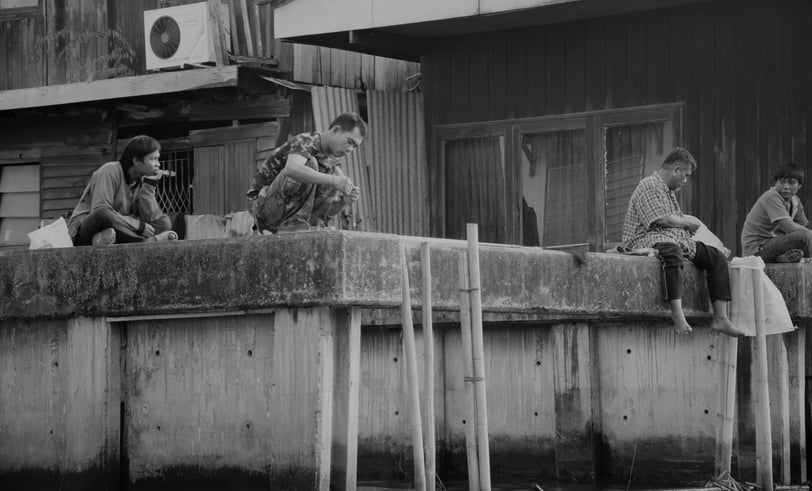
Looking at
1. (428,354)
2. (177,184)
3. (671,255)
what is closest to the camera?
(428,354)

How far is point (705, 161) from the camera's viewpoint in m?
14.3

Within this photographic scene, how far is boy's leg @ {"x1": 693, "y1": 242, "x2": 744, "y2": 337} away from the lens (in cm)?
1061

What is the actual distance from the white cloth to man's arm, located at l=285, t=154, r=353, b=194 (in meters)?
3.40

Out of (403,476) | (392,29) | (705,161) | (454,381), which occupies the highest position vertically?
(392,29)

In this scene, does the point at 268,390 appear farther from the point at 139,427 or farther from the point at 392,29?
the point at 392,29

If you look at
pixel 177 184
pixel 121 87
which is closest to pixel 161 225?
pixel 121 87

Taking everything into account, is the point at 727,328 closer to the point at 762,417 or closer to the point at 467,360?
the point at 762,417

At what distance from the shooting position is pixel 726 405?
10.3 m

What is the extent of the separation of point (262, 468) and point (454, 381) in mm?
3596

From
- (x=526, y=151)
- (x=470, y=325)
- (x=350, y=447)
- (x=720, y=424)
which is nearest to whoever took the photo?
(x=350, y=447)

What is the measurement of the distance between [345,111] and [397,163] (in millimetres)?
1074

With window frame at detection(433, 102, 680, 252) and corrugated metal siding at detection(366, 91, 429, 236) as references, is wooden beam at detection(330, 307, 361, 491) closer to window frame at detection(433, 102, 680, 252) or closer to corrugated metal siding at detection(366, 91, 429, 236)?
window frame at detection(433, 102, 680, 252)

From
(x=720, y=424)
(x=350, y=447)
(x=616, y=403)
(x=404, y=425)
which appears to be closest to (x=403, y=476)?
(x=404, y=425)

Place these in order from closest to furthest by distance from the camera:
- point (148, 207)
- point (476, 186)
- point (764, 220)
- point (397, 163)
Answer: point (148, 207) → point (764, 220) → point (476, 186) → point (397, 163)
